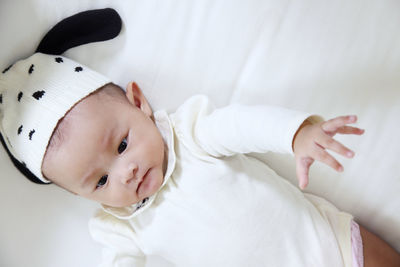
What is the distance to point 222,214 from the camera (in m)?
0.95

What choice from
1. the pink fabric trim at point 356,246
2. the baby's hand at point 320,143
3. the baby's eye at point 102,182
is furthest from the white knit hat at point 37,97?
the pink fabric trim at point 356,246

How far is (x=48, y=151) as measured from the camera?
0.88 metres

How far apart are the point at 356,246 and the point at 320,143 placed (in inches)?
15.6

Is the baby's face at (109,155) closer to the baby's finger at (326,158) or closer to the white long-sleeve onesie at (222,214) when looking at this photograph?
the white long-sleeve onesie at (222,214)

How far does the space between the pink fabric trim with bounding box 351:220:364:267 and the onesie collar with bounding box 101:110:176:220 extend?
0.46 meters

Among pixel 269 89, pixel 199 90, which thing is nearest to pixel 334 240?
pixel 269 89

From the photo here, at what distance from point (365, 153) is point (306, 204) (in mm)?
198

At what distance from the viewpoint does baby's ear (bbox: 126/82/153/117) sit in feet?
3.22

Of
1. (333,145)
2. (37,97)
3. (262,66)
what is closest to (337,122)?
(333,145)

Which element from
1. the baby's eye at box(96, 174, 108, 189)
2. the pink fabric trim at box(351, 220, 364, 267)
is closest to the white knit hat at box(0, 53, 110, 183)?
the baby's eye at box(96, 174, 108, 189)

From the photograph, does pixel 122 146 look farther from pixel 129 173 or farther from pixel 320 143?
pixel 320 143

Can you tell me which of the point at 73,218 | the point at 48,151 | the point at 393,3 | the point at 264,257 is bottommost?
the point at 73,218

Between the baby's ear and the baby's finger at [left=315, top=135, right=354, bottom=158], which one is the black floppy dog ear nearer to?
the baby's ear

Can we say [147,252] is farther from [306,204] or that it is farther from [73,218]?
[306,204]
